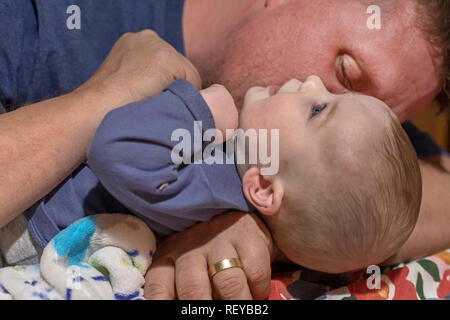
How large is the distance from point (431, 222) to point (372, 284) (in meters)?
0.25

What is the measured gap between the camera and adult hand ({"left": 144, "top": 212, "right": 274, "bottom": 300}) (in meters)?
0.73

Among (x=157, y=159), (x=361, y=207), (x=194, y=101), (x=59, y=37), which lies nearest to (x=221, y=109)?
(x=194, y=101)

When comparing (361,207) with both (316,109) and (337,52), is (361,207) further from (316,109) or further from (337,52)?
(337,52)

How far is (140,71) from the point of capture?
2.63 ft

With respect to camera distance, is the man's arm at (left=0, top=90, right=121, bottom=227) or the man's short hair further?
the man's short hair

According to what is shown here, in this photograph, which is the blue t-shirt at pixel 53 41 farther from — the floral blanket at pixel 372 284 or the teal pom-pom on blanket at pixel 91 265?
the floral blanket at pixel 372 284

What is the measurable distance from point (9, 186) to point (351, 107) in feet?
1.84

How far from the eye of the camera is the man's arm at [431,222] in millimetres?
1026

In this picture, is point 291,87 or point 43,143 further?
point 291,87

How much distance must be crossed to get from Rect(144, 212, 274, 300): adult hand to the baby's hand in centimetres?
16

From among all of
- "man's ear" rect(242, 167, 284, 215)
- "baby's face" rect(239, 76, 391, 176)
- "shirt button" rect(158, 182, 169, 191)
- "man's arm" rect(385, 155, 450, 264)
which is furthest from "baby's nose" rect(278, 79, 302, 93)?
"man's arm" rect(385, 155, 450, 264)

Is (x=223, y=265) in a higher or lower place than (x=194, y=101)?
lower

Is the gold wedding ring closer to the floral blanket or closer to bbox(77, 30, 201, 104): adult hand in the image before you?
the floral blanket
